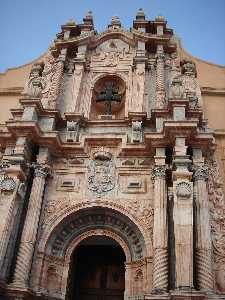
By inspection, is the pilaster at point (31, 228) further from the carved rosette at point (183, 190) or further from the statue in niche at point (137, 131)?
the carved rosette at point (183, 190)

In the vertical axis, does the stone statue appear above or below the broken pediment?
below

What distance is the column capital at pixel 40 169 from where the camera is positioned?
1069cm

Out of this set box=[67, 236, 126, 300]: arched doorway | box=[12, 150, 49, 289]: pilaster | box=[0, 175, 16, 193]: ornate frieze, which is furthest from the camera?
box=[67, 236, 126, 300]: arched doorway

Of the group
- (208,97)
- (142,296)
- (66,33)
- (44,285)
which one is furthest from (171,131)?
(66,33)

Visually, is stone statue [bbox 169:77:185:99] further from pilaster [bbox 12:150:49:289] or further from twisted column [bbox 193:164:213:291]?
pilaster [bbox 12:150:49:289]

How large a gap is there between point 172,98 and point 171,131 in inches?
48.1

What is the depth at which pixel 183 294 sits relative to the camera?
318 inches

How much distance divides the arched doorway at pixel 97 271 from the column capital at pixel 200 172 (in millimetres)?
2846

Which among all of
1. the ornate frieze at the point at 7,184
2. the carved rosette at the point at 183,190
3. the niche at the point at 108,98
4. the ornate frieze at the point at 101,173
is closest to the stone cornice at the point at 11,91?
the niche at the point at 108,98

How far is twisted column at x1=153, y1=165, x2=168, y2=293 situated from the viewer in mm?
8805

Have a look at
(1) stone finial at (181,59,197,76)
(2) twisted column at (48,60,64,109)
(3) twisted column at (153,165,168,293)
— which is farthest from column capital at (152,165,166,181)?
(1) stone finial at (181,59,197,76)

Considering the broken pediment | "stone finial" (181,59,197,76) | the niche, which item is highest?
the broken pediment

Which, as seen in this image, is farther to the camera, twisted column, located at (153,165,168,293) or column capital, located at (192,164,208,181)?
column capital, located at (192,164,208,181)

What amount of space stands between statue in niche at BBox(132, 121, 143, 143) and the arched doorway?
9.11ft
